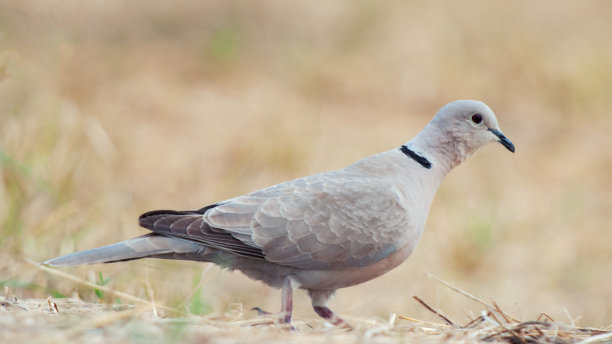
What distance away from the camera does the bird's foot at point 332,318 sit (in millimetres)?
3265

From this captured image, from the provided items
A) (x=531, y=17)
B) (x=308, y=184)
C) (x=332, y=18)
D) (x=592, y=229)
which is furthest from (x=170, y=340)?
(x=531, y=17)

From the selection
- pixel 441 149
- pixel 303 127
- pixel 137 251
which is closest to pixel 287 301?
pixel 137 251

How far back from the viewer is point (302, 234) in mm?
3467

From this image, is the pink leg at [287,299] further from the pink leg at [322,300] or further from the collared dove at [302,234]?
the pink leg at [322,300]

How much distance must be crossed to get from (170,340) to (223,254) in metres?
1.23

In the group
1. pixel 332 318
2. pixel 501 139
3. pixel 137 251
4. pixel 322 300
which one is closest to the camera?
pixel 137 251

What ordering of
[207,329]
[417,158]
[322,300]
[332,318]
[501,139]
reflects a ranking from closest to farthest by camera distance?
[207,329] < [332,318] < [322,300] < [417,158] < [501,139]

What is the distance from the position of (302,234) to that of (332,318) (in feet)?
1.44

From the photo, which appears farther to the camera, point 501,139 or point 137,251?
point 501,139

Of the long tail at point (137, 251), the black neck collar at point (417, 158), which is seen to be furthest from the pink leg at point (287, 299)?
the black neck collar at point (417, 158)

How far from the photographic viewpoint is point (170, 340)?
2.33 m

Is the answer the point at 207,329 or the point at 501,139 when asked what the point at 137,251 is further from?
the point at 501,139

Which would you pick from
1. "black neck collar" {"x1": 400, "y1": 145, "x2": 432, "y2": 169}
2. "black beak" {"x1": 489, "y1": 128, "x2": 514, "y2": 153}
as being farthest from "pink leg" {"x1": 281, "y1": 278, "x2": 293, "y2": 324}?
"black beak" {"x1": 489, "y1": 128, "x2": 514, "y2": 153}

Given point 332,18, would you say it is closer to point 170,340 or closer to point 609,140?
point 609,140
